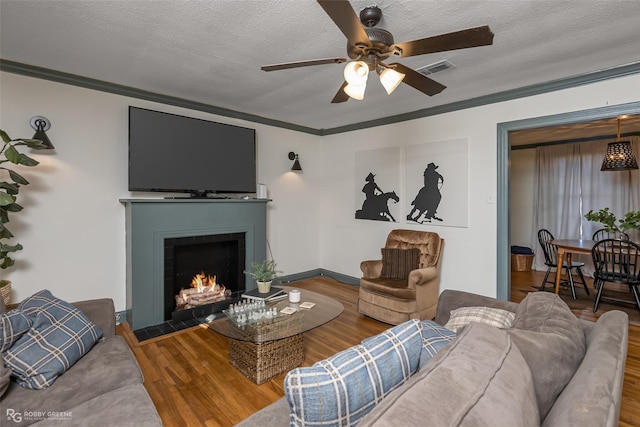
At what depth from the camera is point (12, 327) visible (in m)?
1.55

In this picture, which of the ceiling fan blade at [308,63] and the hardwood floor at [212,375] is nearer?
the ceiling fan blade at [308,63]

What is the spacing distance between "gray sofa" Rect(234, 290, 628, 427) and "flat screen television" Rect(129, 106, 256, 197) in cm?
282

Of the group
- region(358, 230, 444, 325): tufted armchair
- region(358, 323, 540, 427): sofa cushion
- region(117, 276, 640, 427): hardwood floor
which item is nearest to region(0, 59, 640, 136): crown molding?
region(358, 230, 444, 325): tufted armchair

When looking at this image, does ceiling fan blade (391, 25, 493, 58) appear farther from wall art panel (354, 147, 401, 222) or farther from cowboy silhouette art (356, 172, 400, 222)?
cowboy silhouette art (356, 172, 400, 222)

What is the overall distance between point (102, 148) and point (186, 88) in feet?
3.47

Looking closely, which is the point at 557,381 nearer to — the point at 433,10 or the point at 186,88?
the point at 433,10

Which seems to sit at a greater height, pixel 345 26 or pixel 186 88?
pixel 186 88

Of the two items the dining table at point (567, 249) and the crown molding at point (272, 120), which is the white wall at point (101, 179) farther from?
the dining table at point (567, 249)

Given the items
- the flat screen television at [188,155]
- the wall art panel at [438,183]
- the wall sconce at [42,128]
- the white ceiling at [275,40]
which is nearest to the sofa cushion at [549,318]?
the white ceiling at [275,40]

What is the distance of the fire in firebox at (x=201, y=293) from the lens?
3521mm

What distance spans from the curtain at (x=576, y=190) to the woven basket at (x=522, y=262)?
318 mm

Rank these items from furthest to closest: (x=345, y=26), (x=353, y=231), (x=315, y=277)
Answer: (x=315, y=277) → (x=353, y=231) → (x=345, y=26)

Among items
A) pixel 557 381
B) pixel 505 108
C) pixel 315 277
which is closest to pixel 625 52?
pixel 505 108

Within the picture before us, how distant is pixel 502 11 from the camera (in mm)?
1946
